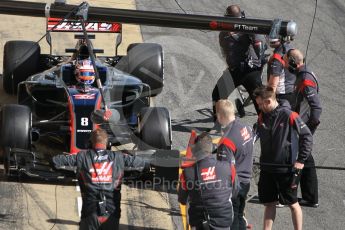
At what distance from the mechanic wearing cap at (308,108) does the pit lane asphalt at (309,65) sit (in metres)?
0.20

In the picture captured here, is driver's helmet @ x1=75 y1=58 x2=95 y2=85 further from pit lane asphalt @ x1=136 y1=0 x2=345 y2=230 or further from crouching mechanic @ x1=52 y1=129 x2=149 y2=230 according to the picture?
crouching mechanic @ x1=52 y1=129 x2=149 y2=230

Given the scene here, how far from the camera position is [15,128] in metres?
10.4

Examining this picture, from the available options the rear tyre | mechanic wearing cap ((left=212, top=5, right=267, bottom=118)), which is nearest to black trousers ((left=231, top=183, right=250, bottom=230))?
the rear tyre

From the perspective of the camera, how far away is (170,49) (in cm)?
1505

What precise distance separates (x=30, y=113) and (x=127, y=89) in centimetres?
157

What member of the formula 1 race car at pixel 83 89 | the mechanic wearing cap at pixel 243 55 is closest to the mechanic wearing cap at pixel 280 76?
the mechanic wearing cap at pixel 243 55

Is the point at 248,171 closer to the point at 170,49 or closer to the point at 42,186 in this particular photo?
the point at 42,186

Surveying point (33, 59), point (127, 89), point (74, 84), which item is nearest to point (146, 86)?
point (127, 89)

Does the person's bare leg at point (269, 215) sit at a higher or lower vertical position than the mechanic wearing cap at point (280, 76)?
lower

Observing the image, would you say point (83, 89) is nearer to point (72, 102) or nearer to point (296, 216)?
point (72, 102)

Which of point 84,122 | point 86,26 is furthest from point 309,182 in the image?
point 86,26

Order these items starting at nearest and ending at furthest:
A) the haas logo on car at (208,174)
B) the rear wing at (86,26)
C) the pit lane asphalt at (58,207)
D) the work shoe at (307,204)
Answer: the haas logo on car at (208,174) → the pit lane asphalt at (58,207) → the work shoe at (307,204) → the rear wing at (86,26)

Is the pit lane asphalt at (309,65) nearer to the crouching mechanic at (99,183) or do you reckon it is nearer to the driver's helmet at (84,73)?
the driver's helmet at (84,73)

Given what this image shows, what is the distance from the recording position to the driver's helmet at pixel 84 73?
11.1 meters
